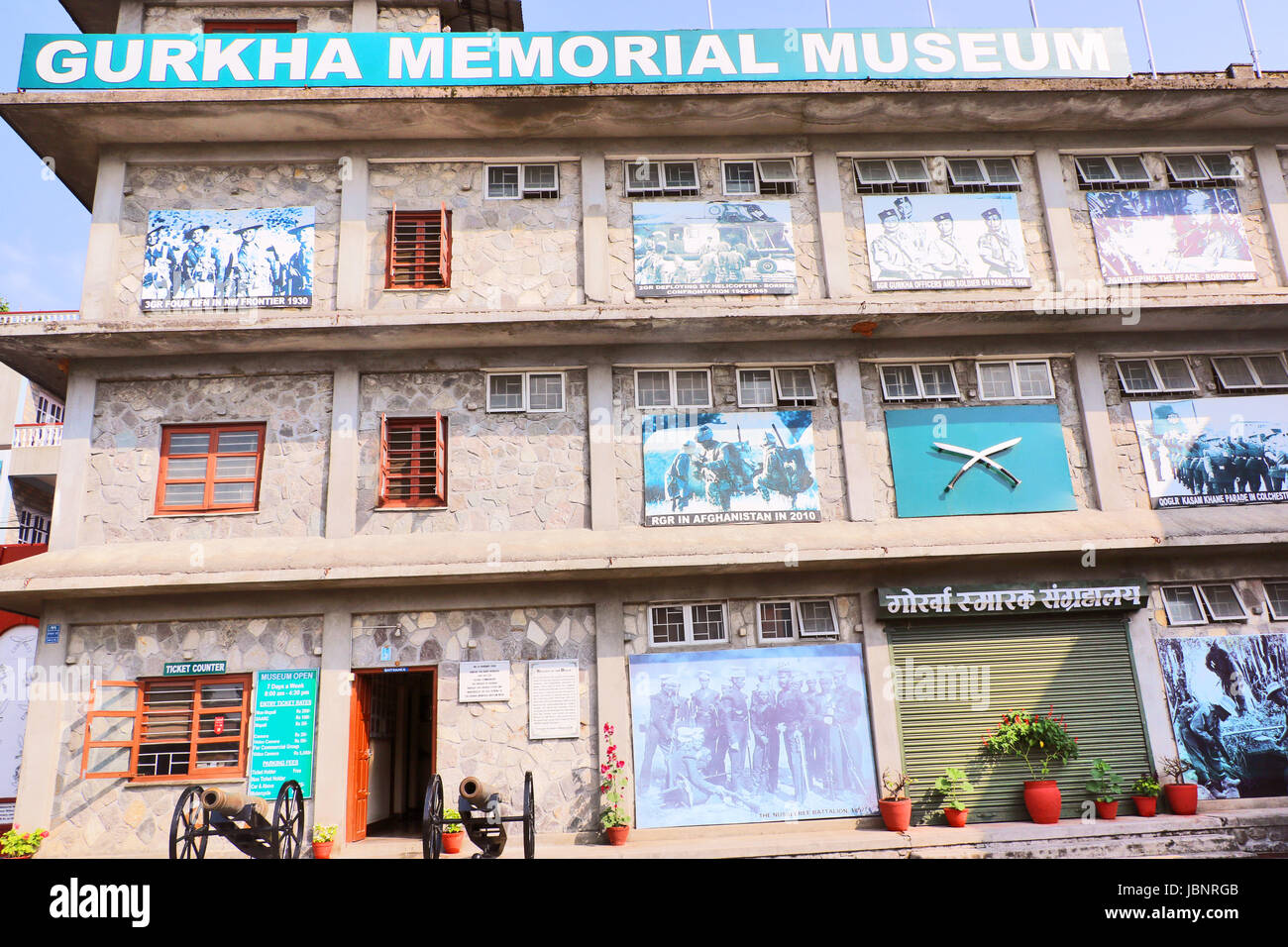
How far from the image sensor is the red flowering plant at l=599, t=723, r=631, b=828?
12.7m

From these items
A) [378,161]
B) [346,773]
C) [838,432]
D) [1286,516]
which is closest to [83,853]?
[346,773]

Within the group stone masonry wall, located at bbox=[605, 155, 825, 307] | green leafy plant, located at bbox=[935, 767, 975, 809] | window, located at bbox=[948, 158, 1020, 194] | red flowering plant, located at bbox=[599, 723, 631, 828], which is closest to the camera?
red flowering plant, located at bbox=[599, 723, 631, 828]

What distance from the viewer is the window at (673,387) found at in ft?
48.8

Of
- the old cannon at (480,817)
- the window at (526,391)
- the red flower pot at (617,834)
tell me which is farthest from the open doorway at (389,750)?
the window at (526,391)

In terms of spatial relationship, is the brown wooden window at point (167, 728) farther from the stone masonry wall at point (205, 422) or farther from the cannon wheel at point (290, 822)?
the stone masonry wall at point (205, 422)

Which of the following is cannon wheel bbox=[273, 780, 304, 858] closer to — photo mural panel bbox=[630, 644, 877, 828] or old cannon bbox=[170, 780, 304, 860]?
old cannon bbox=[170, 780, 304, 860]

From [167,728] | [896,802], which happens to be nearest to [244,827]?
[167,728]

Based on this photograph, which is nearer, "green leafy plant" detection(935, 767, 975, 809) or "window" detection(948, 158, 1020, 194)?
"green leafy plant" detection(935, 767, 975, 809)

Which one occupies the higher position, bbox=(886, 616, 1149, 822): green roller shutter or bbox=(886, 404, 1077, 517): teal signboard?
bbox=(886, 404, 1077, 517): teal signboard

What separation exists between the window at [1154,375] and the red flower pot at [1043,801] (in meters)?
7.08

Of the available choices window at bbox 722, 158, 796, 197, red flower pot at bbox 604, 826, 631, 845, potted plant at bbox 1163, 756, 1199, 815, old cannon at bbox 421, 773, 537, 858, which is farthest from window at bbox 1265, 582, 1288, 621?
old cannon at bbox 421, 773, 537, 858

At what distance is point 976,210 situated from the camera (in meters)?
15.8

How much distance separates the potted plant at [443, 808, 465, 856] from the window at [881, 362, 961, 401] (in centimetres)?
990

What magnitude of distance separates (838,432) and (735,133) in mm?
5946
